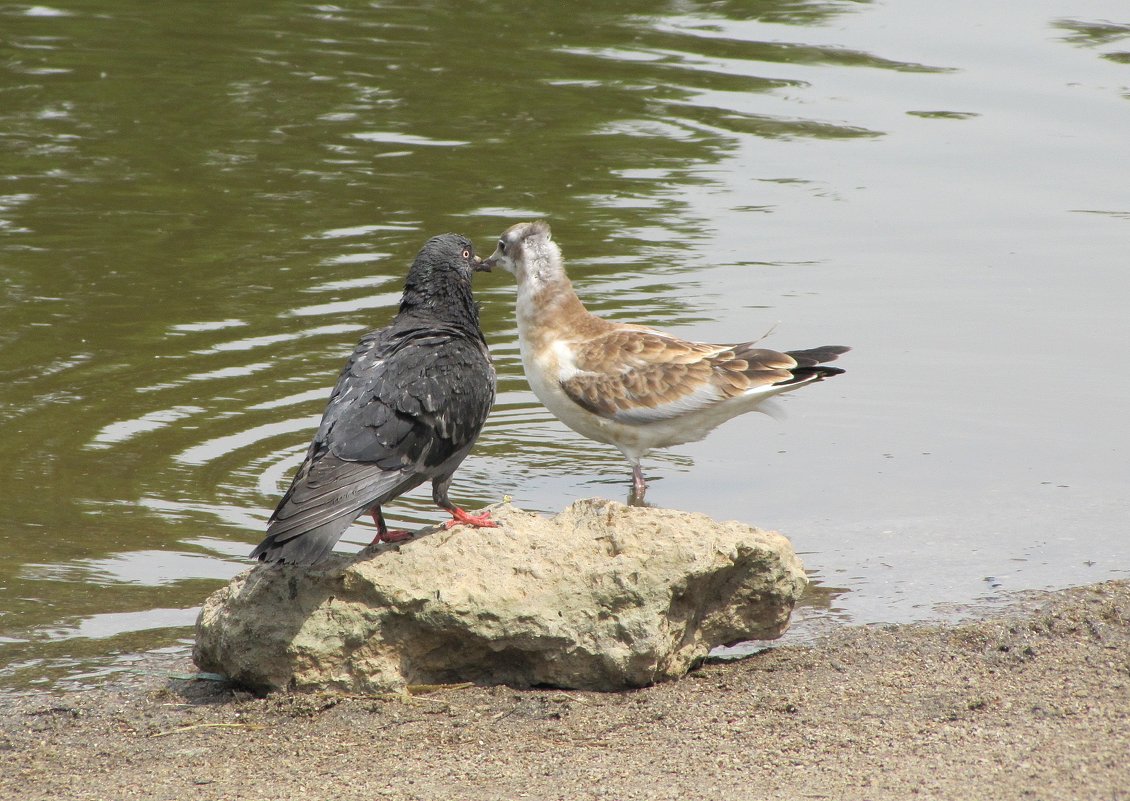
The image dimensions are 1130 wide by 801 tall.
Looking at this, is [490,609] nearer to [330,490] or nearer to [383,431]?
[330,490]

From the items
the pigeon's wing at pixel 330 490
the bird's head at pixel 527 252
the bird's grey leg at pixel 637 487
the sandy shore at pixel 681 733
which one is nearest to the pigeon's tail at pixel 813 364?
→ the bird's grey leg at pixel 637 487

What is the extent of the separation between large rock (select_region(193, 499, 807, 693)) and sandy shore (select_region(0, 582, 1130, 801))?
11cm

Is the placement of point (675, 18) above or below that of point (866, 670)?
above

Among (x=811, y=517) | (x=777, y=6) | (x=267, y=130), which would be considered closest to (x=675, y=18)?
(x=777, y=6)

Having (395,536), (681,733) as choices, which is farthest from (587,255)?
(681,733)

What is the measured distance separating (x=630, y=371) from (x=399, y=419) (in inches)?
108

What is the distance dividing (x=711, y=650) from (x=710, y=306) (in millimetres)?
5104

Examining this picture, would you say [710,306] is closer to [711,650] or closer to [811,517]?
[811,517]

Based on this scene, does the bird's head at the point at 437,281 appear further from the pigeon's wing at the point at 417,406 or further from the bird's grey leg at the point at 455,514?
the bird's grey leg at the point at 455,514

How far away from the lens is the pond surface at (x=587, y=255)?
7.77 metres

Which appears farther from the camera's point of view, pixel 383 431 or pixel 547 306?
pixel 547 306

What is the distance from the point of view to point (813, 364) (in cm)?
848

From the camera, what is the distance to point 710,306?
11.0 meters

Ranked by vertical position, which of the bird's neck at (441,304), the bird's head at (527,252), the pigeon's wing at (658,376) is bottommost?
the pigeon's wing at (658,376)
